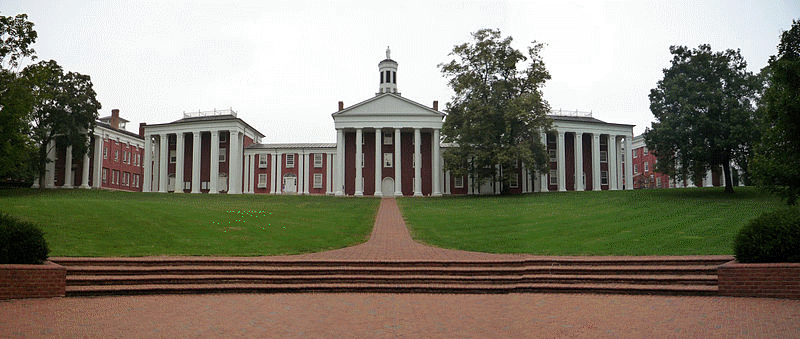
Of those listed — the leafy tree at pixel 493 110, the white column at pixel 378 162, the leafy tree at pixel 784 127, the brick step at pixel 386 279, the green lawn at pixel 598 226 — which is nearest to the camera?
the brick step at pixel 386 279

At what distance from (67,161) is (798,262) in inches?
2670

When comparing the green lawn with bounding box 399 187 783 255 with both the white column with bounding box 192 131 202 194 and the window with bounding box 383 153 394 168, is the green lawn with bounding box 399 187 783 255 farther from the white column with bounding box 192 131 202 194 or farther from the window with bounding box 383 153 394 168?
the white column with bounding box 192 131 202 194

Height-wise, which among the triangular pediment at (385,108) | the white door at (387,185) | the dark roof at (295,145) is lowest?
the white door at (387,185)

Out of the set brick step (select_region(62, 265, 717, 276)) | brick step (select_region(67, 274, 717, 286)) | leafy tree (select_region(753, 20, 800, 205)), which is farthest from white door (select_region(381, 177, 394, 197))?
brick step (select_region(67, 274, 717, 286))

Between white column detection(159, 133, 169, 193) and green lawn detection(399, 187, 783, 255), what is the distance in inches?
1665

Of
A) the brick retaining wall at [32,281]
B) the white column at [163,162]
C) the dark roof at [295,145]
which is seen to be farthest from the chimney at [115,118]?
the brick retaining wall at [32,281]

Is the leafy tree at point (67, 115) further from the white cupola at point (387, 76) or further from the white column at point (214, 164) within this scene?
the white cupola at point (387, 76)

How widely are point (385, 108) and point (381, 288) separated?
162ft

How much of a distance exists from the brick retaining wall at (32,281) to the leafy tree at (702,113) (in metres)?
37.0

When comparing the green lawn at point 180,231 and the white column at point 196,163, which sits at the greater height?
the white column at point 196,163

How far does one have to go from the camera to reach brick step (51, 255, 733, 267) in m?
14.0

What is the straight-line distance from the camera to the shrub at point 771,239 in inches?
467

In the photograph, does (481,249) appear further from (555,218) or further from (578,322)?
(555,218)

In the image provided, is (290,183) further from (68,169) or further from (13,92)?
(13,92)
